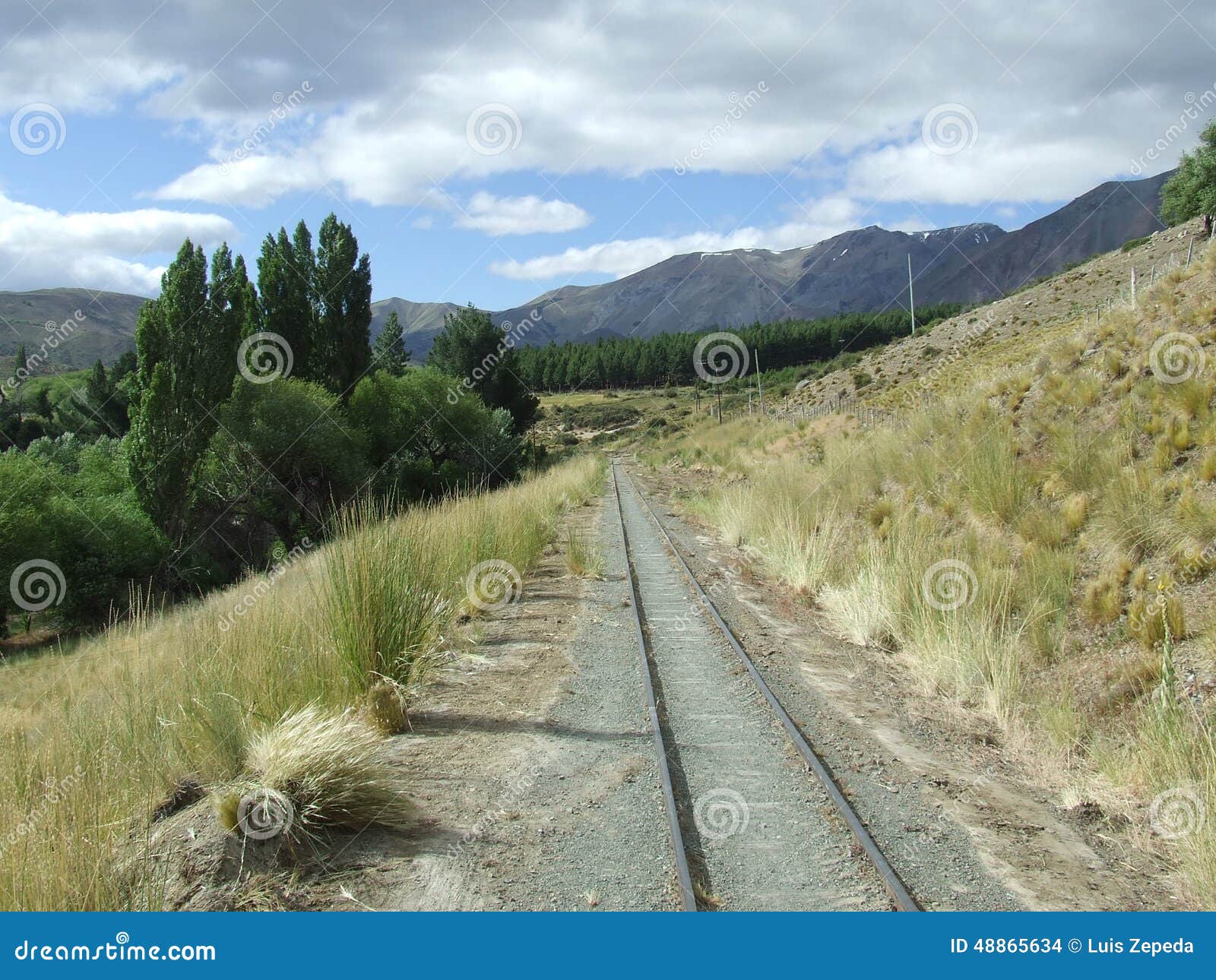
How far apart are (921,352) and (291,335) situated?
32.9 meters

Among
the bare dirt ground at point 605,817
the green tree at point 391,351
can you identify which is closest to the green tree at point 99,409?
the green tree at point 391,351

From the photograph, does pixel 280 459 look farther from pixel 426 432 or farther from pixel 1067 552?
pixel 1067 552

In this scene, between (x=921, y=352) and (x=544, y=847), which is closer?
(x=544, y=847)

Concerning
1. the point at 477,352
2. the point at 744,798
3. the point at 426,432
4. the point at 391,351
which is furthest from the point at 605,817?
the point at 477,352

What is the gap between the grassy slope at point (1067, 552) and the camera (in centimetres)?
534

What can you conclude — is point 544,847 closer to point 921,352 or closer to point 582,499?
point 582,499

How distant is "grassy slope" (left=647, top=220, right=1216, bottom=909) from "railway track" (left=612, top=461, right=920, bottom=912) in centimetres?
155

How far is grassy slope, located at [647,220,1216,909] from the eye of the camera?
5340mm

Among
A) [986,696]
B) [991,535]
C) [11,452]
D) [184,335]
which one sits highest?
[184,335]

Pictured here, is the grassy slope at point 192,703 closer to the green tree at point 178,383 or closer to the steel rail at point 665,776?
the steel rail at point 665,776

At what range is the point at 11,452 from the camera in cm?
2867

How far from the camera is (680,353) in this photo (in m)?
123

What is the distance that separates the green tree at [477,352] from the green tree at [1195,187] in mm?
39091
